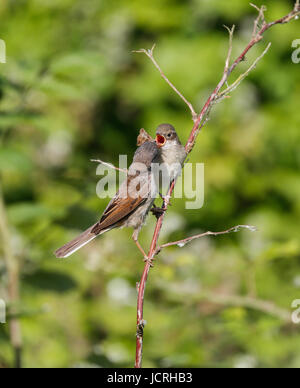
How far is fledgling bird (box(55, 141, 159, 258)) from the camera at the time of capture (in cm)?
344

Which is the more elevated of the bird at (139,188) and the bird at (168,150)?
the bird at (168,150)

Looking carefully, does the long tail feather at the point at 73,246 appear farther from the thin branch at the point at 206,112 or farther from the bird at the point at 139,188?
the thin branch at the point at 206,112

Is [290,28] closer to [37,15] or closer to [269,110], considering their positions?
[269,110]

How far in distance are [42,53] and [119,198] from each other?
523 centimetres

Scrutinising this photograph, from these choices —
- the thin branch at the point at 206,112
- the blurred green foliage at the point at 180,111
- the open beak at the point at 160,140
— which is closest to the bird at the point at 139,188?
the open beak at the point at 160,140

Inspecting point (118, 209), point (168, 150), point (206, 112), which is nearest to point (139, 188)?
point (118, 209)

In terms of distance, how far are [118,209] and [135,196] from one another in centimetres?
13

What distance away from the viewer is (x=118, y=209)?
348 centimetres

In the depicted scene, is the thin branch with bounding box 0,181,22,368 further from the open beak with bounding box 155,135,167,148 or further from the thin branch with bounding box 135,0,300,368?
the thin branch with bounding box 135,0,300,368

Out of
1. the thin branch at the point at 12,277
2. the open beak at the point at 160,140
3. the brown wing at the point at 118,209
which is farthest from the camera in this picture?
the open beak at the point at 160,140

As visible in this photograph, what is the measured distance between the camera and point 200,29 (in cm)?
850

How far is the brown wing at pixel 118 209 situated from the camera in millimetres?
3391

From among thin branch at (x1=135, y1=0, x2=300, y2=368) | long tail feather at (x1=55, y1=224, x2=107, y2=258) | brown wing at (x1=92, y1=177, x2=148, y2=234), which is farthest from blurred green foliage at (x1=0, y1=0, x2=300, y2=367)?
thin branch at (x1=135, y1=0, x2=300, y2=368)

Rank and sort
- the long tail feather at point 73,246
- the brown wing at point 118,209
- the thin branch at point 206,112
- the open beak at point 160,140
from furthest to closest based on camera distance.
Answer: the open beak at point 160,140 < the brown wing at point 118,209 < the long tail feather at point 73,246 < the thin branch at point 206,112
